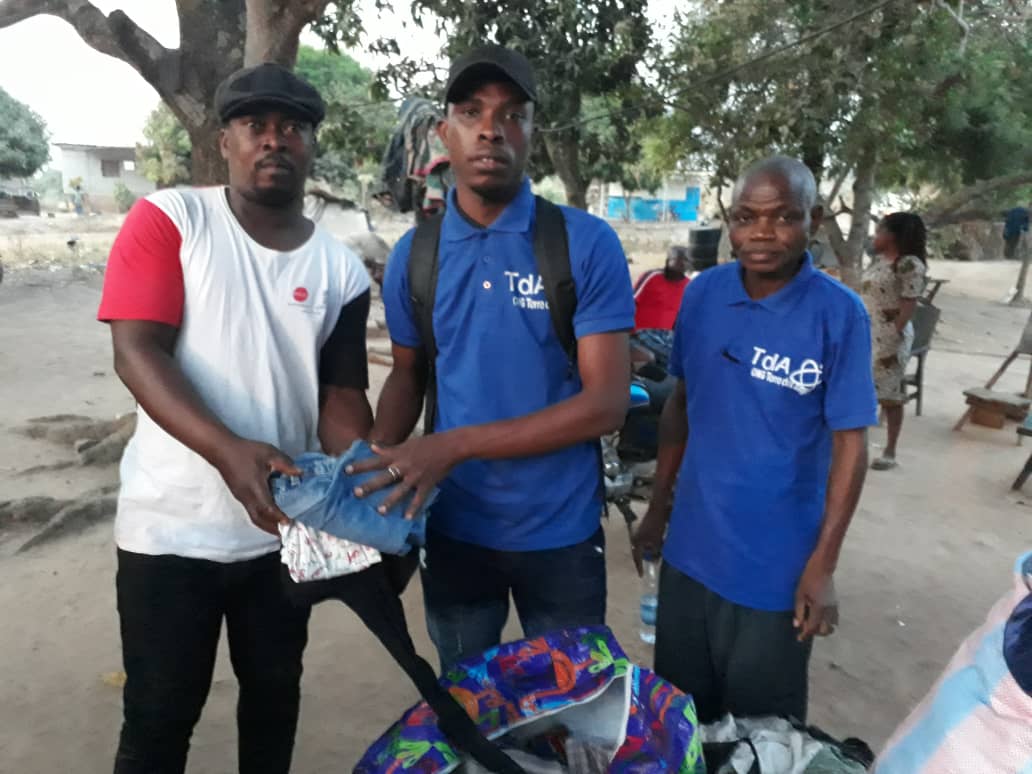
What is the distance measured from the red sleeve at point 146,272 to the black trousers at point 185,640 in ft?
1.78

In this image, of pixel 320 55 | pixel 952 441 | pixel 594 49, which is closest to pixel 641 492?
pixel 952 441

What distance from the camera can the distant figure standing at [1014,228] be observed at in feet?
65.9

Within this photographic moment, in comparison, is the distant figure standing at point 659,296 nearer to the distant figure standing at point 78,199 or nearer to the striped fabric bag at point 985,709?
the striped fabric bag at point 985,709

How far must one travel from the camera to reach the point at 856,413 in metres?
1.79

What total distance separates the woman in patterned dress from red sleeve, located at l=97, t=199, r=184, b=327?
5526 millimetres

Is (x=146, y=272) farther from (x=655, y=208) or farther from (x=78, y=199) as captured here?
(x=655, y=208)

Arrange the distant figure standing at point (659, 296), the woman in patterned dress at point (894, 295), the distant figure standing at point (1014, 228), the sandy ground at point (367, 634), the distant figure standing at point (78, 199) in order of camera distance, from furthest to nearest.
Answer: the distant figure standing at point (78, 199) < the distant figure standing at point (1014, 228) < the woman in patterned dress at point (894, 295) < the distant figure standing at point (659, 296) < the sandy ground at point (367, 634)

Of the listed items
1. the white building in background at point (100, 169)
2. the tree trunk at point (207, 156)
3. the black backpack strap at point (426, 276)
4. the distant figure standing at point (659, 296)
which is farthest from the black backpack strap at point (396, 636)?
the white building in background at point (100, 169)

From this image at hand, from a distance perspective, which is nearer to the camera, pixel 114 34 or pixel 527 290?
pixel 527 290

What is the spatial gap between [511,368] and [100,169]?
42140 millimetres

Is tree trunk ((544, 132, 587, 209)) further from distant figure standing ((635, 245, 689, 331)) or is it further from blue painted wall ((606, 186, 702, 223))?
blue painted wall ((606, 186, 702, 223))

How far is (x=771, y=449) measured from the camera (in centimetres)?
186

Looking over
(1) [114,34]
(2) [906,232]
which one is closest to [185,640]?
(1) [114,34]

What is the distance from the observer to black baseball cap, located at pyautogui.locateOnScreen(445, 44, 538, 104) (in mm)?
1695
